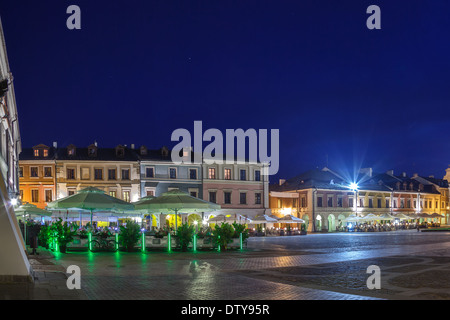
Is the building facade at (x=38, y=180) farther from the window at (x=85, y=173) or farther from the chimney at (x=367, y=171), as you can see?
the chimney at (x=367, y=171)

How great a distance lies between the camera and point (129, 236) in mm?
20922

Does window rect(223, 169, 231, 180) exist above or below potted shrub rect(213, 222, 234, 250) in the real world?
above

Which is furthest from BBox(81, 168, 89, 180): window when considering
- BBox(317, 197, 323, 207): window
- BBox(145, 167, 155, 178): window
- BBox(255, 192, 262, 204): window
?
BBox(317, 197, 323, 207): window

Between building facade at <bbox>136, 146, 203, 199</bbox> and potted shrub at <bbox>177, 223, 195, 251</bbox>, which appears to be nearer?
potted shrub at <bbox>177, 223, 195, 251</bbox>

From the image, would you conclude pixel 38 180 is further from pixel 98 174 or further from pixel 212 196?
pixel 212 196

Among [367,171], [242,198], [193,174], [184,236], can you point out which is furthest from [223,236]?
[367,171]

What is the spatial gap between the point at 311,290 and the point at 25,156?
4671 cm

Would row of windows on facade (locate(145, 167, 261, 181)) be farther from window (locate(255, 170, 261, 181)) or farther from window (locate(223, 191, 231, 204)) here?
window (locate(223, 191, 231, 204))

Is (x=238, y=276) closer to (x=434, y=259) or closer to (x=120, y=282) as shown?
(x=120, y=282)

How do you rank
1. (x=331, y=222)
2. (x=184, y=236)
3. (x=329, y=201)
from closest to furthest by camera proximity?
(x=184, y=236), (x=329, y=201), (x=331, y=222)

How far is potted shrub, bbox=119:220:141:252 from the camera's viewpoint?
2094 centimetres

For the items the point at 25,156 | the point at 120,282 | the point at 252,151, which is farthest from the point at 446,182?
the point at 120,282

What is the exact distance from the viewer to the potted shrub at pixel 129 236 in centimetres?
2094

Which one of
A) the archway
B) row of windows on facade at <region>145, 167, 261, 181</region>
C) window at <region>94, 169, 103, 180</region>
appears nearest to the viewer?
window at <region>94, 169, 103, 180</region>
